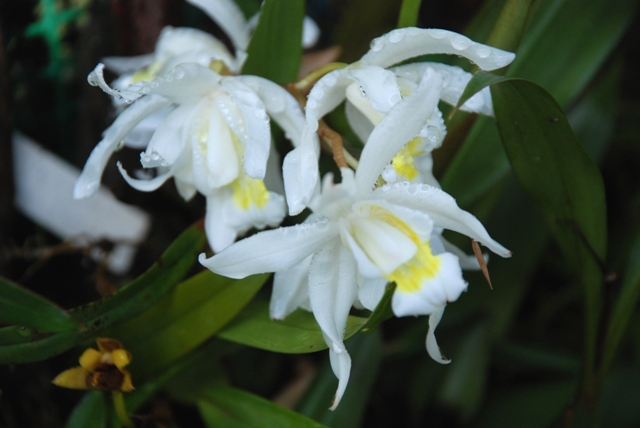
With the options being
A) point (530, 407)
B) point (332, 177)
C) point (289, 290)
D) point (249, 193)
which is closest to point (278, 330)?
point (289, 290)

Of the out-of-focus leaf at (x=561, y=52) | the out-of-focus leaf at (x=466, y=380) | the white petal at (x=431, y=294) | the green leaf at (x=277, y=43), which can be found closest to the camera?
the white petal at (x=431, y=294)

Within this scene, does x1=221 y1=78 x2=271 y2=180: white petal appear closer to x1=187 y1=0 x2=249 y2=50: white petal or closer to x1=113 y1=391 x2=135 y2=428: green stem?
x1=187 y1=0 x2=249 y2=50: white petal

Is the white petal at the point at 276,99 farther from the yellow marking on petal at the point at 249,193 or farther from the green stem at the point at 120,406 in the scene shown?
the green stem at the point at 120,406

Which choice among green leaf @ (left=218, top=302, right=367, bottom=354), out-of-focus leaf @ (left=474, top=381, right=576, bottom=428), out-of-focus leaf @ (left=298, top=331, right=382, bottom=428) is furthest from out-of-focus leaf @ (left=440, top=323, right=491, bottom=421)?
green leaf @ (left=218, top=302, right=367, bottom=354)

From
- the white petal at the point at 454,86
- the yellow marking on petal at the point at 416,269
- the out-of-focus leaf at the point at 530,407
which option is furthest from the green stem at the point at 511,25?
the out-of-focus leaf at the point at 530,407

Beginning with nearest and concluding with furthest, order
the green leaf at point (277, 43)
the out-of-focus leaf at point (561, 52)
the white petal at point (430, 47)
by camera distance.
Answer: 1. the white petal at point (430, 47)
2. the green leaf at point (277, 43)
3. the out-of-focus leaf at point (561, 52)

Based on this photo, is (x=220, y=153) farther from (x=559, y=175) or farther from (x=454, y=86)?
(x=559, y=175)

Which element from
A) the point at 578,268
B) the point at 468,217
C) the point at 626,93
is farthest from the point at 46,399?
the point at 626,93
